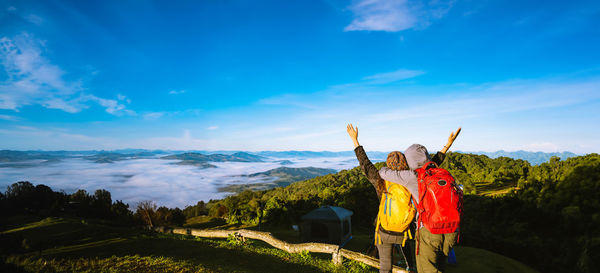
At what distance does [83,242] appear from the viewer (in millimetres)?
8711

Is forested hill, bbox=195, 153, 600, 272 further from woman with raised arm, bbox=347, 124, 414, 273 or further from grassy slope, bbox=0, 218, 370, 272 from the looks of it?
woman with raised arm, bbox=347, 124, 414, 273

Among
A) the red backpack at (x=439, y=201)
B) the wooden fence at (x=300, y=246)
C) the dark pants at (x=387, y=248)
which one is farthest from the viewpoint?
the wooden fence at (x=300, y=246)

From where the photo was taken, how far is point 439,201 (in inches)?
100.0

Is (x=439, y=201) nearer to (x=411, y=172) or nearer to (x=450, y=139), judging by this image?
(x=411, y=172)

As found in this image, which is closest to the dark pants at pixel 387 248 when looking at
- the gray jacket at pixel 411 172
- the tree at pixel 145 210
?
the gray jacket at pixel 411 172

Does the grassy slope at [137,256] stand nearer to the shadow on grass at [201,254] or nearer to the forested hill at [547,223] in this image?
the shadow on grass at [201,254]

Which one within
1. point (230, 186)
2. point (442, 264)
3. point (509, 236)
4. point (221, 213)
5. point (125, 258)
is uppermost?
point (442, 264)

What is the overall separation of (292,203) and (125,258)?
80.1ft

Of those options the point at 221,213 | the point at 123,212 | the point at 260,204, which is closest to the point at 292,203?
the point at 260,204

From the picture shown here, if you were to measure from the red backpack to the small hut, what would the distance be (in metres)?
14.4

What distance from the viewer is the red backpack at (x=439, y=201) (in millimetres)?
2520

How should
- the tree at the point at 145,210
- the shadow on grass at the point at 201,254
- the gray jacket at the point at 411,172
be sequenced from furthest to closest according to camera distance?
1. the tree at the point at 145,210
2. the shadow on grass at the point at 201,254
3. the gray jacket at the point at 411,172

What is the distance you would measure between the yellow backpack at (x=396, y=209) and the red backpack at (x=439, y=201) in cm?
26

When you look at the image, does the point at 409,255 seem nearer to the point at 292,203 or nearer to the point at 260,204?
the point at 292,203
